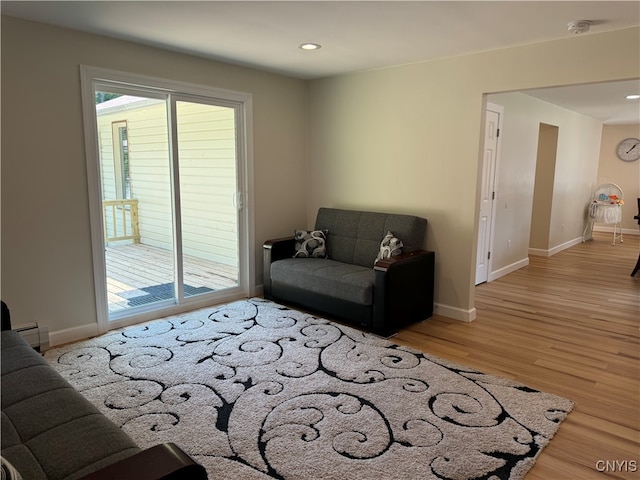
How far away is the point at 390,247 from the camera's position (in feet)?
12.7

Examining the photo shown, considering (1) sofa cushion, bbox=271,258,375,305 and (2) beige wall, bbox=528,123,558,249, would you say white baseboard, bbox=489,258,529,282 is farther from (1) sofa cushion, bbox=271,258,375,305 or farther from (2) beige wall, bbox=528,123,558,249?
(1) sofa cushion, bbox=271,258,375,305

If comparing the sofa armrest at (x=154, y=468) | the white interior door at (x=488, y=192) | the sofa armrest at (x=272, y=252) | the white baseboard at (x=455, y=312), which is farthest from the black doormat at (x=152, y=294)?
the white interior door at (x=488, y=192)

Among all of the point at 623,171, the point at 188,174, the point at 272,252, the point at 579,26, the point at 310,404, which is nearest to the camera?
the point at 310,404

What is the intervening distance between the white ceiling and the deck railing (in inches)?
A: 52.7

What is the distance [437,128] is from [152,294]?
3.10m

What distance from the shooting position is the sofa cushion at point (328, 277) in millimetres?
3623

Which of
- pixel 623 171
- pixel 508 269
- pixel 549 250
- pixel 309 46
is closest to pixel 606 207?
pixel 623 171

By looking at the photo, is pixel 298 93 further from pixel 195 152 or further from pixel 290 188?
pixel 195 152

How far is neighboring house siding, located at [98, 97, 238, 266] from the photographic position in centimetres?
376

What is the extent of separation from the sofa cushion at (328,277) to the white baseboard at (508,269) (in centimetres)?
223

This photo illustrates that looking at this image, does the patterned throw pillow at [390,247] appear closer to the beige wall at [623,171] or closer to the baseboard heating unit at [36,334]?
the baseboard heating unit at [36,334]

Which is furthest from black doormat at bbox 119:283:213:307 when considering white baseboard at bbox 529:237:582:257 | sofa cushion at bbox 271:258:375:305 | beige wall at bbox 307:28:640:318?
white baseboard at bbox 529:237:582:257

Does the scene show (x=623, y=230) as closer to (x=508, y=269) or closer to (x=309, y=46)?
(x=508, y=269)

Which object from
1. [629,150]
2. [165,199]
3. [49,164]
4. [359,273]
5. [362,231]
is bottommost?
[359,273]
